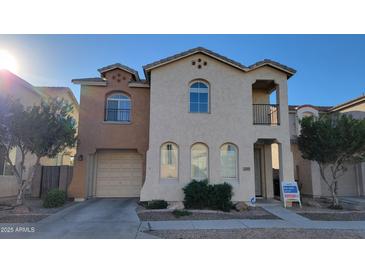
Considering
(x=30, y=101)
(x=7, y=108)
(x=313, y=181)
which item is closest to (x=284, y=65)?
(x=313, y=181)

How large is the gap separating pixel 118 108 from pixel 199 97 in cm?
487

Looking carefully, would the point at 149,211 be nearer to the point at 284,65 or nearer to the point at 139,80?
the point at 139,80

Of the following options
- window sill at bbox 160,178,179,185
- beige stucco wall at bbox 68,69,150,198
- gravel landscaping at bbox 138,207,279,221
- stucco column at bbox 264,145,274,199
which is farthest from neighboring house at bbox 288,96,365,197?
beige stucco wall at bbox 68,69,150,198

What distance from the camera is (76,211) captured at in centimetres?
1048

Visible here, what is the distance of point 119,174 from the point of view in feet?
48.0

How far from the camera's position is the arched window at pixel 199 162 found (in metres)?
12.4

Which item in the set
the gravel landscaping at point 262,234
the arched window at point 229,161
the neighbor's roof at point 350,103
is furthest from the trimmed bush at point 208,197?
the neighbor's roof at point 350,103

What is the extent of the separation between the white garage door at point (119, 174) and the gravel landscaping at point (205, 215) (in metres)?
4.35

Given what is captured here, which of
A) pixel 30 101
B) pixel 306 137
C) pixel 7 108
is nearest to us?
pixel 7 108

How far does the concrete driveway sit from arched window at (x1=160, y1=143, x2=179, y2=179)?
2247 millimetres

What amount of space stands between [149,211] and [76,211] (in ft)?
10.4

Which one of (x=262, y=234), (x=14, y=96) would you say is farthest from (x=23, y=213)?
(x=262, y=234)

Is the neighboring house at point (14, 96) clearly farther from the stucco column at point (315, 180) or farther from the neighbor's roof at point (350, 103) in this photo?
the neighbor's roof at point (350, 103)

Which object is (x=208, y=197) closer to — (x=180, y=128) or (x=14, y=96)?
(x=180, y=128)
